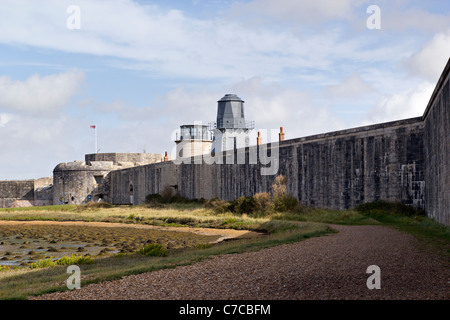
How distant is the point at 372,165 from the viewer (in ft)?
63.2

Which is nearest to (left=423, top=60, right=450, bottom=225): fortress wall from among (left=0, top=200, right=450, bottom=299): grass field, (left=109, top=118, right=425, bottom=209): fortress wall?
(left=0, top=200, right=450, bottom=299): grass field

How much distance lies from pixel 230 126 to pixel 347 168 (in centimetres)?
2707

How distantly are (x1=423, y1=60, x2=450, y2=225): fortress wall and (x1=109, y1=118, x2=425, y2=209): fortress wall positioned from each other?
0.95m

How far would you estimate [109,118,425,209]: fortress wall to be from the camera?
17812 mm

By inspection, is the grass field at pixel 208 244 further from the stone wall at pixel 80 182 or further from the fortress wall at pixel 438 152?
the stone wall at pixel 80 182

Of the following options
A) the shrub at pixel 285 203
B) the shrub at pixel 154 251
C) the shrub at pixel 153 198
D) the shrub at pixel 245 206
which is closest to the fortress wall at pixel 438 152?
the shrub at pixel 285 203

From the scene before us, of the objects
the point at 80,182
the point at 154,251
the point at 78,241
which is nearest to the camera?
the point at 154,251

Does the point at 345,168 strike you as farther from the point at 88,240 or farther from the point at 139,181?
the point at 139,181

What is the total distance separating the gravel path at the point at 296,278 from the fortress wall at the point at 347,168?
8.48 meters

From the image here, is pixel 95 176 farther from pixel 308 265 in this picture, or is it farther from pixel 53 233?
pixel 308 265

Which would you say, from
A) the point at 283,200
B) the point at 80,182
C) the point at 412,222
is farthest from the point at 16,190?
the point at 412,222

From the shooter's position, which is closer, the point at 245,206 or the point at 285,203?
the point at 285,203

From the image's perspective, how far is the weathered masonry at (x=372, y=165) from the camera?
13.7 m
